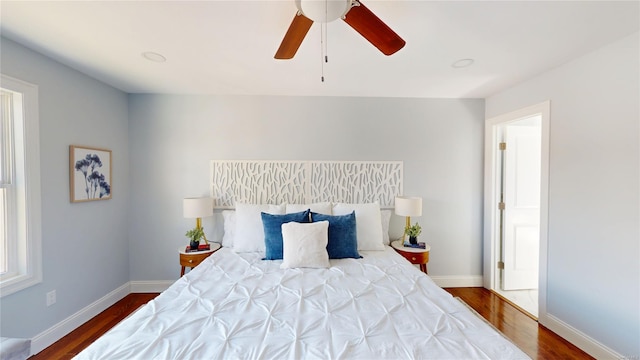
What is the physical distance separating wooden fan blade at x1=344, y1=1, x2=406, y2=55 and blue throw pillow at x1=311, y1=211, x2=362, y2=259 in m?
1.47

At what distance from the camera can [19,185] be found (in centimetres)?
186

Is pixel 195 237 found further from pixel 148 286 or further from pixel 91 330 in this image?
pixel 91 330

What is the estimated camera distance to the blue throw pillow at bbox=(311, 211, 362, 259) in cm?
225

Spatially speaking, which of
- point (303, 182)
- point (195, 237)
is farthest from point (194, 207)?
point (303, 182)

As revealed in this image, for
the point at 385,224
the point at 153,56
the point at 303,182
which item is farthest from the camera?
the point at 303,182

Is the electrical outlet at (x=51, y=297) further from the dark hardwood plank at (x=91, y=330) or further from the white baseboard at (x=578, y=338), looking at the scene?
the white baseboard at (x=578, y=338)

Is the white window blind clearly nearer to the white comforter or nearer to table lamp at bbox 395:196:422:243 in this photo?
the white comforter

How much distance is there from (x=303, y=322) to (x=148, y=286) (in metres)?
2.67

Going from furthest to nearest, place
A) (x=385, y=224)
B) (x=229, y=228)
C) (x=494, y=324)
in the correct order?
1. (x=385, y=224)
2. (x=229, y=228)
3. (x=494, y=324)

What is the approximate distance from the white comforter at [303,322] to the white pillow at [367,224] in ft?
2.01

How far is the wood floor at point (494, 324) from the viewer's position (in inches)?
77.6

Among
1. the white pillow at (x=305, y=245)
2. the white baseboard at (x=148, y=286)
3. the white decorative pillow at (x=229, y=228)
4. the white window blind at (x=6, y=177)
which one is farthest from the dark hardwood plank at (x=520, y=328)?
the white window blind at (x=6, y=177)

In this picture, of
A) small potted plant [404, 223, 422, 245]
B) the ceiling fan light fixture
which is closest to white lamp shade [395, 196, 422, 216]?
small potted plant [404, 223, 422, 245]

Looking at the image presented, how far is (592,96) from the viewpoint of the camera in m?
1.92
